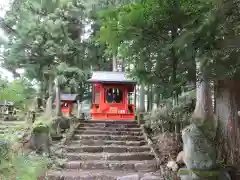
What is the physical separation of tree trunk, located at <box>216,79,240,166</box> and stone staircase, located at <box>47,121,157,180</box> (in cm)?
189

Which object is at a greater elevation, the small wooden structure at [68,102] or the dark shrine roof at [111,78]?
the dark shrine roof at [111,78]

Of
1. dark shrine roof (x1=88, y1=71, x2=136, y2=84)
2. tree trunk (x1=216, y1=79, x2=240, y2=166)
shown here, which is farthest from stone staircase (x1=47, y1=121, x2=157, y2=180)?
dark shrine roof (x1=88, y1=71, x2=136, y2=84)

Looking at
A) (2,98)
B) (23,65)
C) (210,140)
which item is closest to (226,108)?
(210,140)

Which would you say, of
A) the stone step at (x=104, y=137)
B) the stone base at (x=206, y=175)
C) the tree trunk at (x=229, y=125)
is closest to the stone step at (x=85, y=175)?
the stone base at (x=206, y=175)

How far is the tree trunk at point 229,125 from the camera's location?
531 centimetres

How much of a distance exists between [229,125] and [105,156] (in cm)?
346

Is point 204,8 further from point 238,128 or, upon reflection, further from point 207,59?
point 238,128

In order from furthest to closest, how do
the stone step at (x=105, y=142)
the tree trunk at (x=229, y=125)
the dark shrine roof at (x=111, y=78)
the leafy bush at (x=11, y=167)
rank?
the dark shrine roof at (x=111, y=78) → the stone step at (x=105, y=142) → the tree trunk at (x=229, y=125) → the leafy bush at (x=11, y=167)

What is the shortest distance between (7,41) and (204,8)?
1510cm

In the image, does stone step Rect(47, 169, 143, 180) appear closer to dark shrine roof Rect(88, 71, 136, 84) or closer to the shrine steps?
the shrine steps

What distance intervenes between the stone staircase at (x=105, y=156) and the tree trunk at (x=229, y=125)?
1.89 metres

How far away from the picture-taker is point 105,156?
7.50 metres

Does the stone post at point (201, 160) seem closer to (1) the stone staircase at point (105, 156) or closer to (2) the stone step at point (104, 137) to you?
(1) the stone staircase at point (105, 156)

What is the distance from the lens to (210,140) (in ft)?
16.9
